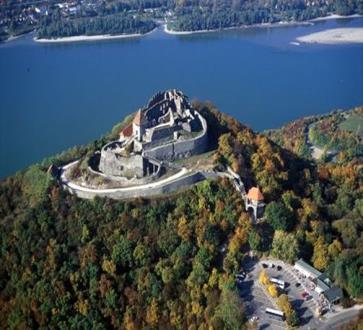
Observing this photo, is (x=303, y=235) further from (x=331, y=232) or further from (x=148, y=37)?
(x=148, y=37)

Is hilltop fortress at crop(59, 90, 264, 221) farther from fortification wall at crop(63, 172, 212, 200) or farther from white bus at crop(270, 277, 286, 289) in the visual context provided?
white bus at crop(270, 277, 286, 289)

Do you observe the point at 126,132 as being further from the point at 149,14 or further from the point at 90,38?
the point at 149,14

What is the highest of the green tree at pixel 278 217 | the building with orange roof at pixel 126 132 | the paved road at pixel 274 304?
the building with orange roof at pixel 126 132

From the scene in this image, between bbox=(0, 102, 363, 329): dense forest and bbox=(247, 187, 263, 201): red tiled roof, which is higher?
bbox=(247, 187, 263, 201): red tiled roof

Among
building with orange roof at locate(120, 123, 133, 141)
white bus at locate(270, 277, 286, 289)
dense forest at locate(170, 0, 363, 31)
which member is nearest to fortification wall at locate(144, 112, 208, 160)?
building with orange roof at locate(120, 123, 133, 141)

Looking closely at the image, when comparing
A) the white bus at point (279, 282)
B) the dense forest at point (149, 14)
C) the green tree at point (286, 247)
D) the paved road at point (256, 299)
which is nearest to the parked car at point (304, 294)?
the white bus at point (279, 282)

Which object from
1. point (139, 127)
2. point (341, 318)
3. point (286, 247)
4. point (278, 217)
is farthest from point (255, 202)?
point (139, 127)

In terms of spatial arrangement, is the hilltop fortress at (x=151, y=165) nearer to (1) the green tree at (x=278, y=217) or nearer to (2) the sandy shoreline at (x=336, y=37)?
(1) the green tree at (x=278, y=217)
